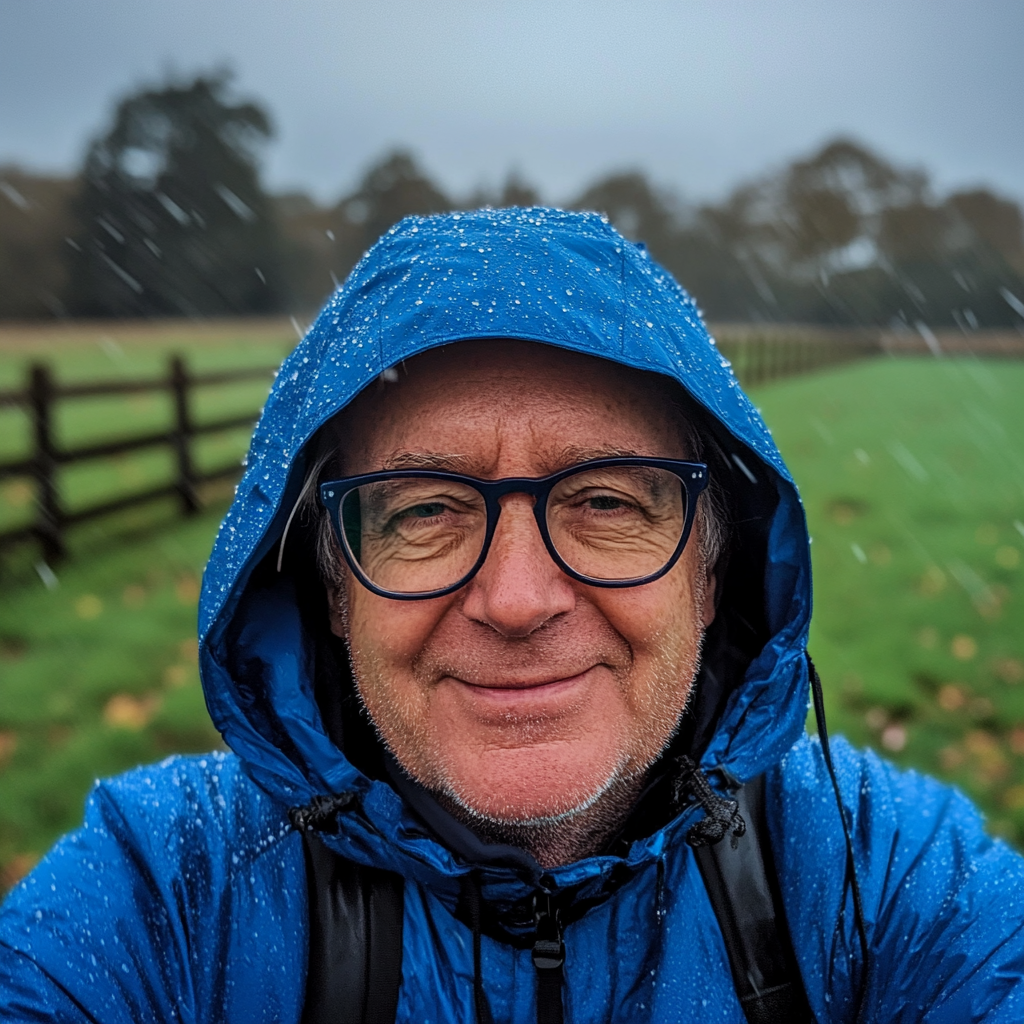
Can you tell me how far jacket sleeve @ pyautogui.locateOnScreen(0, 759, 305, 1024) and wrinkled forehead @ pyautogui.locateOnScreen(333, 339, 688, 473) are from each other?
807mm

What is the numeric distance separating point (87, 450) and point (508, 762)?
23.0ft

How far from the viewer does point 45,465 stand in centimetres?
692

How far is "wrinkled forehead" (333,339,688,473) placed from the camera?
160 centimetres

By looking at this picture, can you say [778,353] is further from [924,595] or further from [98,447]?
[98,447]

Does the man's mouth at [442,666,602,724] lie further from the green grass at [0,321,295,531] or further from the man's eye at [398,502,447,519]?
the green grass at [0,321,295,531]

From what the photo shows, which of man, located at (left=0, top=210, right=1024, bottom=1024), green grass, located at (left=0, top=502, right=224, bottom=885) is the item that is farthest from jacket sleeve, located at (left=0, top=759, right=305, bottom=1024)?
green grass, located at (left=0, top=502, right=224, bottom=885)

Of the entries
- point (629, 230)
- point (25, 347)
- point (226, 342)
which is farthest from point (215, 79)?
point (629, 230)

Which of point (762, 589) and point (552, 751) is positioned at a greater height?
point (762, 589)

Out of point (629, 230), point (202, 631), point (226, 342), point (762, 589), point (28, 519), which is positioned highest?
point (629, 230)

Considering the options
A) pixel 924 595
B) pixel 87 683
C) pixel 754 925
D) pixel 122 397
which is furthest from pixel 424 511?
pixel 122 397

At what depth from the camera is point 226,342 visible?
3341 centimetres

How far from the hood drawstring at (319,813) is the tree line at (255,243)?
3000cm

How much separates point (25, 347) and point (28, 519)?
1047 inches

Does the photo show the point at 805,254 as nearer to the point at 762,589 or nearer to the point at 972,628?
the point at 972,628
